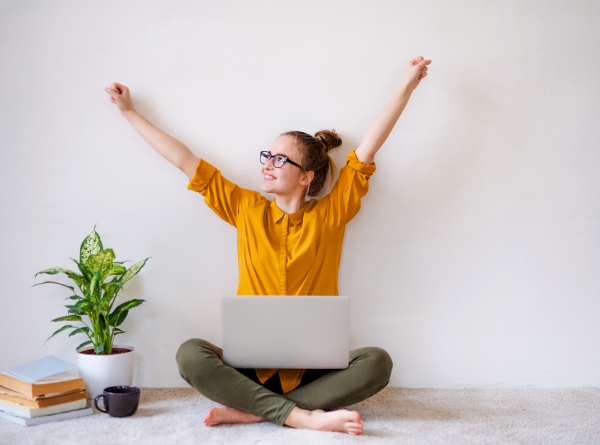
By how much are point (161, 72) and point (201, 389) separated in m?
1.23

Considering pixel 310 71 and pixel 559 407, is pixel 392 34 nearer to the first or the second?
pixel 310 71

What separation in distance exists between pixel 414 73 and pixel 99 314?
1.43 meters

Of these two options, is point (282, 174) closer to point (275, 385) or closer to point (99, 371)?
point (275, 385)

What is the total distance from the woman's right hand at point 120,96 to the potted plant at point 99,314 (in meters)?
0.49

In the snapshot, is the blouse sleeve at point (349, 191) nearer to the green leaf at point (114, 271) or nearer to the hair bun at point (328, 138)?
the hair bun at point (328, 138)

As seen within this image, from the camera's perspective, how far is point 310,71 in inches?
75.9

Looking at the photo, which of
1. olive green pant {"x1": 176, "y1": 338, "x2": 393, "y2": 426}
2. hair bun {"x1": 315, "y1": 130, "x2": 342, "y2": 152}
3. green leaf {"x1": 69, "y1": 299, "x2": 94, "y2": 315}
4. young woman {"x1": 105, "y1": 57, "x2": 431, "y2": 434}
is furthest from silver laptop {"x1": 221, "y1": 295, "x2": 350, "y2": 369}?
hair bun {"x1": 315, "y1": 130, "x2": 342, "y2": 152}

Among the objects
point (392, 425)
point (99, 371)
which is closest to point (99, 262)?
point (99, 371)

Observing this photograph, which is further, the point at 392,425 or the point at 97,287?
the point at 97,287

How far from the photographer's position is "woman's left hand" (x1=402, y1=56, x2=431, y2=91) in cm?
176

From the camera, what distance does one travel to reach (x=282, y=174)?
1761 millimetres

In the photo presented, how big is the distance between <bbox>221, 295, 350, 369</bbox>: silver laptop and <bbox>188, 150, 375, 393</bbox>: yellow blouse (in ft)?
1.24

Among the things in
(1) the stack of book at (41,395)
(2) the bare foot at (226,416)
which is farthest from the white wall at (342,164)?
(2) the bare foot at (226,416)

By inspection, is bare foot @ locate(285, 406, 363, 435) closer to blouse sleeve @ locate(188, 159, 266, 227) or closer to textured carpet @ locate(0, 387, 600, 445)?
textured carpet @ locate(0, 387, 600, 445)
